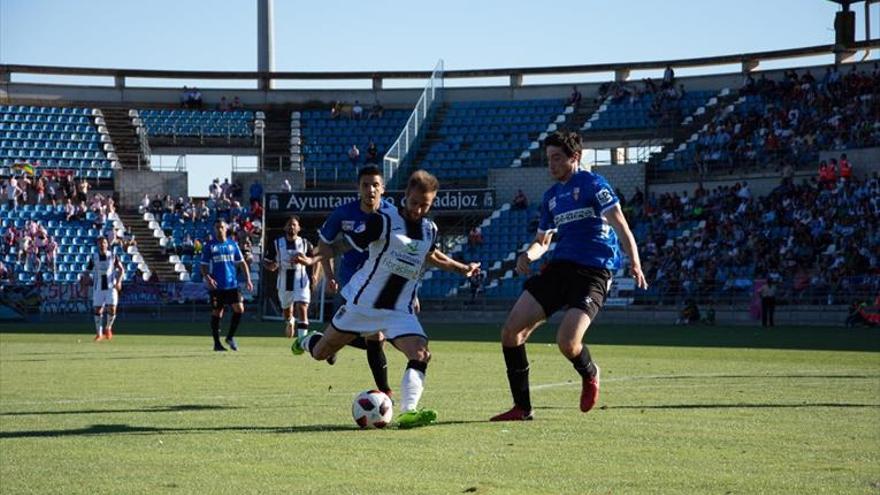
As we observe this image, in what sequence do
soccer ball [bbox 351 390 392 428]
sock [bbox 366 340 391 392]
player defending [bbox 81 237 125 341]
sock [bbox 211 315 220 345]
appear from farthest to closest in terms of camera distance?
player defending [bbox 81 237 125 341] → sock [bbox 211 315 220 345] → sock [bbox 366 340 391 392] → soccer ball [bbox 351 390 392 428]

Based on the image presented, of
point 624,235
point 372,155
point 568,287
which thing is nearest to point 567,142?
point 624,235

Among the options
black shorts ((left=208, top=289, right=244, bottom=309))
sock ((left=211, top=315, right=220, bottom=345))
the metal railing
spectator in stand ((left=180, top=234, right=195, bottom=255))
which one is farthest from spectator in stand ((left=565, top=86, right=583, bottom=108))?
sock ((left=211, top=315, right=220, bottom=345))

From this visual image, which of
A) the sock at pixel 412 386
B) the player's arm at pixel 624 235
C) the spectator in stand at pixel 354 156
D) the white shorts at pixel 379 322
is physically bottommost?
the sock at pixel 412 386

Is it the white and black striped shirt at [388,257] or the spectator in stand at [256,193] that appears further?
the spectator in stand at [256,193]

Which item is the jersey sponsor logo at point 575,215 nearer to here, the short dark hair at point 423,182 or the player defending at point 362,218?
the short dark hair at point 423,182

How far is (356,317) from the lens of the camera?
11.4m

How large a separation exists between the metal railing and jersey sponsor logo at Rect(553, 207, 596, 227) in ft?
128

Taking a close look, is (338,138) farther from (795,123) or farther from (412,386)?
(412,386)

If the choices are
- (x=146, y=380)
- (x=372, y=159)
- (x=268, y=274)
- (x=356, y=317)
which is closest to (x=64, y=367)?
(x=146, y=380)

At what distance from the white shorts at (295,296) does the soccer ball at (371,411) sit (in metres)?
14.3

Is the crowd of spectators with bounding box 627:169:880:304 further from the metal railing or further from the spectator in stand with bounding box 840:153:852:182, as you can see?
the metal railing

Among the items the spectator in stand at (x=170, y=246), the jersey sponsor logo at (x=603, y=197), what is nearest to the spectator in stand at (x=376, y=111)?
the spectator in stand at (x=170, y=246)

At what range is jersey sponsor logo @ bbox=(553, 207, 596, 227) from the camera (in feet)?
37.1

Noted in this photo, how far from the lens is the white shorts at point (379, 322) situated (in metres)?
11.4
